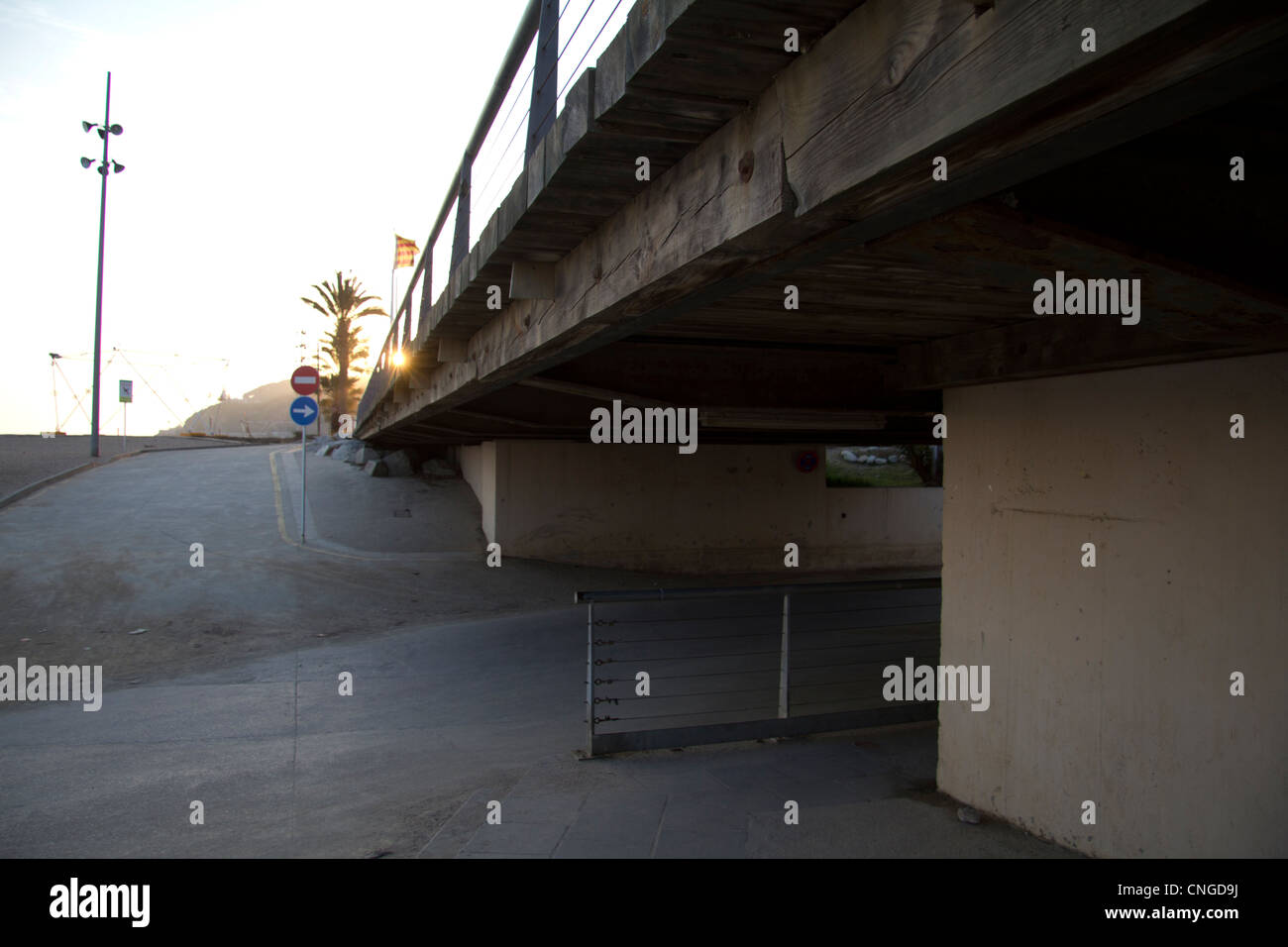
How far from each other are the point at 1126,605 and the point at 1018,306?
180cm

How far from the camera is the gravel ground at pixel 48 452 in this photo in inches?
864

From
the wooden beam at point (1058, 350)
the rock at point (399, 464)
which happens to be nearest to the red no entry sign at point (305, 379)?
the rock at point (399, 464)

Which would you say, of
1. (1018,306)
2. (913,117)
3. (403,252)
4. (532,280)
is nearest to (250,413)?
(403,252)

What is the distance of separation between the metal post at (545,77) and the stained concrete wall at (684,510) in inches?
537

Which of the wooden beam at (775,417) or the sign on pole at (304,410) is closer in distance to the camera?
the wooden beam at (775,417)

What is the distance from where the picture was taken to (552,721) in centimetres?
857

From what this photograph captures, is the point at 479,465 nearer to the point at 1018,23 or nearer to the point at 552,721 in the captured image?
the point at 552,721

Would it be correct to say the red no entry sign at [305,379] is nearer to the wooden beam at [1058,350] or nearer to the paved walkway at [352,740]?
the paved walkway at [352,740]

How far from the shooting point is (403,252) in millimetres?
20953

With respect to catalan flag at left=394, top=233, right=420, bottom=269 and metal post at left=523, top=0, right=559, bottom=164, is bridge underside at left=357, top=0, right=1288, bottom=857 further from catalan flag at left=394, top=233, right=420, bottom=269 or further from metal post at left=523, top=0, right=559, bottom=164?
catalan flag at left=394, top=233, right=420, bottom=269

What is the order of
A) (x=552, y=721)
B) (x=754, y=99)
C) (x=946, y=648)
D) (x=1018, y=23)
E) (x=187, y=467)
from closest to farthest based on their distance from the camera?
(x=1018, y=23), (x=754, y=99), (x=946, y=648), (x=552, y=721), (x=187, y=467)

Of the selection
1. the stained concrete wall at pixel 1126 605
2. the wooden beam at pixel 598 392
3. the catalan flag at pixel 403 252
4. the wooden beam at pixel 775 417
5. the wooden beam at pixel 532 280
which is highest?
the catalan flag at pixel 403 252
